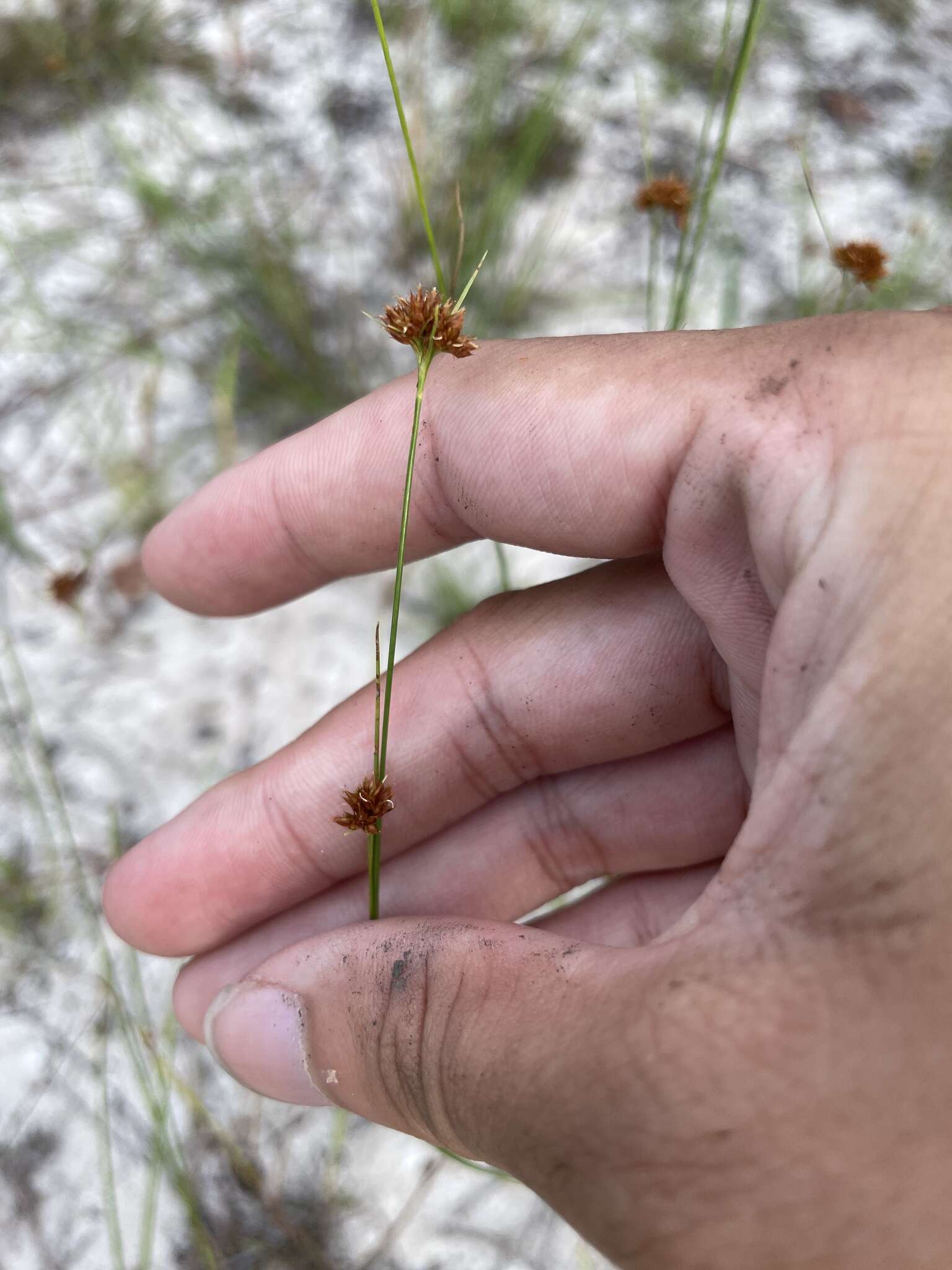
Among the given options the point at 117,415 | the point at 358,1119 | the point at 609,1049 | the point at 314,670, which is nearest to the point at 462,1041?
the point at 609,1049

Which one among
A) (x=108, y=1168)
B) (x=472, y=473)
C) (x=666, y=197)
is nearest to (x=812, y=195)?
(x=666, y=197)

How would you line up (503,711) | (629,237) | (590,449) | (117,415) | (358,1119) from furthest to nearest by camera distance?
(629,237) → (117,415) → (358,1119) → (503,711) → (590,449)

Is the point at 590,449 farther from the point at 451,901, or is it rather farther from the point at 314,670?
the point at 314,670

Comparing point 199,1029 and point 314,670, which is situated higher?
point 314,670

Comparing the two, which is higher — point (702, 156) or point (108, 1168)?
point (702, 156)

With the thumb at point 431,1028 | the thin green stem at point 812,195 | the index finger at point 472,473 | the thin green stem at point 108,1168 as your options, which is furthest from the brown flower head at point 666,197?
the thin green stem at point 108,1168

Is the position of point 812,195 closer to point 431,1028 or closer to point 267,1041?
point 431,1028

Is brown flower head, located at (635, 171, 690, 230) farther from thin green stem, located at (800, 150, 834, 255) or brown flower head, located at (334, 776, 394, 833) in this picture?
brown flower head, located at (334, 776, 394, 833)
